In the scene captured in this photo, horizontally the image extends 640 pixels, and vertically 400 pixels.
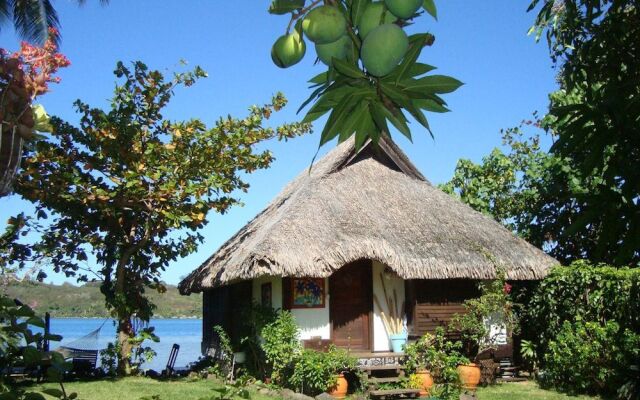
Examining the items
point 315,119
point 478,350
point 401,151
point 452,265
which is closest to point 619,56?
point 315,119

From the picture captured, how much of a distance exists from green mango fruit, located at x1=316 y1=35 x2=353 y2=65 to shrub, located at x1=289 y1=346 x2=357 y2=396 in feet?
31.6

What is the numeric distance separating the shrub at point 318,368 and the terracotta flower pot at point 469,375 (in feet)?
5.95

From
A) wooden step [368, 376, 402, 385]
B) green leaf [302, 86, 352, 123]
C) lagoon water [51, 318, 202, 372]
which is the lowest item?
lagoon water [51, 318, 202, 372]

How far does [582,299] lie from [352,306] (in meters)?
3.96

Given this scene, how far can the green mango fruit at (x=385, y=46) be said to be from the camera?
1.04 m

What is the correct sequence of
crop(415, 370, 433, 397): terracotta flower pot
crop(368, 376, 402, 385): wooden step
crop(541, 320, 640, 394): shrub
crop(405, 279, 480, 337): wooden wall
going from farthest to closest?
crop(405, 279, 480, 337): wooden wall, crop(368, 376, 402, 385): wooden step, crop(415, 370, 433, 397): terracotta flower pot, crop(541, 320, 640, 394): shrub

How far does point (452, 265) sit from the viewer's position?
11797 millimetres

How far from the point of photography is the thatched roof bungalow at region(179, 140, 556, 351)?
37.0 feet

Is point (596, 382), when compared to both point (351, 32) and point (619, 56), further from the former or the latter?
point (351, 32)

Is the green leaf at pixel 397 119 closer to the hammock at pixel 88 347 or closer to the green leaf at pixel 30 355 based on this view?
the green leaf at pixel 30 355

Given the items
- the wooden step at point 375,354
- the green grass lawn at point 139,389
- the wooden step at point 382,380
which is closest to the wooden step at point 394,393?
the wooden step at point 382,380

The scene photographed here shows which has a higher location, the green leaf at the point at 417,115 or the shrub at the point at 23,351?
the green leaf at the point at 417,115

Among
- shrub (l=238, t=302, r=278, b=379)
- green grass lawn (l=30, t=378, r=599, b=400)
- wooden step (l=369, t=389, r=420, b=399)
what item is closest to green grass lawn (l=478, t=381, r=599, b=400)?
green grass lawn (l=30, t=378, r=599, b=400)

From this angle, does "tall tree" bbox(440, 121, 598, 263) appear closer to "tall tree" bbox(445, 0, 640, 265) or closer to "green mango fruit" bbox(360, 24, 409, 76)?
"tall tree" bbox(445, 0, 640, 265)
